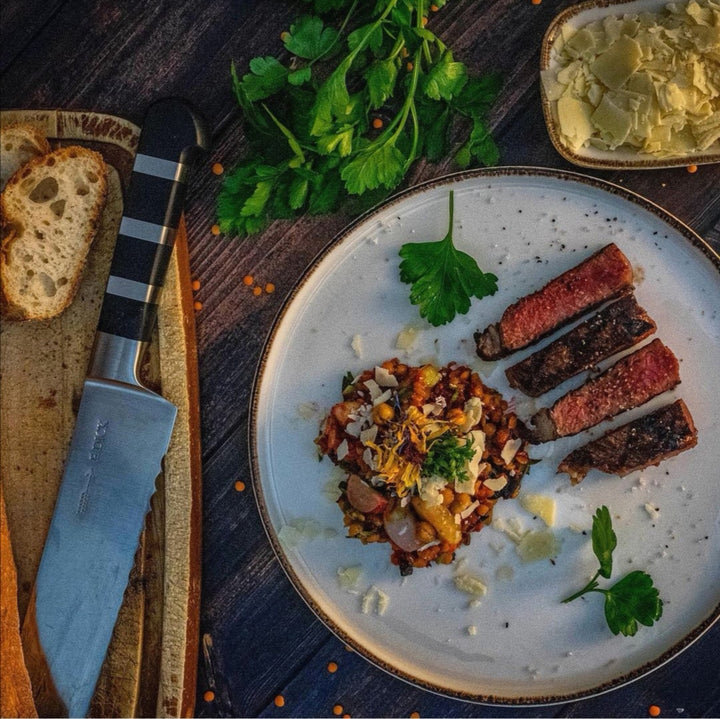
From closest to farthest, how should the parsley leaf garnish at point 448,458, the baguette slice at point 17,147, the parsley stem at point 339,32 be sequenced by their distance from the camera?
the parsley leaf garnish at point 448,458, the parsley stem at point 339,32, the baguette slice at point 17,147

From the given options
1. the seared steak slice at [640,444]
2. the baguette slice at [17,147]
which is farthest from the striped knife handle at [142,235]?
the seared steak slice at [640,444]

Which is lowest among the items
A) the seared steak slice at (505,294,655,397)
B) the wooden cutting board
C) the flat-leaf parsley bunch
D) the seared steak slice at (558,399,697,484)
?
the wooden cutting board

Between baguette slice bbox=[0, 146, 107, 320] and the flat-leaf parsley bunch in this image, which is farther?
baguette slice bbox=[0, 146, 107, 320]

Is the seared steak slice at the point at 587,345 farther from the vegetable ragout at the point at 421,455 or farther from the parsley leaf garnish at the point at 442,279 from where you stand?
the parsley leaf garnish at the point at 442,279

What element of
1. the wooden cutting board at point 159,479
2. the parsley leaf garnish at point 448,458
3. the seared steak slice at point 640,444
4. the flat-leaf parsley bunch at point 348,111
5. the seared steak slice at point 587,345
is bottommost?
the wooden cutting board at point 159,479

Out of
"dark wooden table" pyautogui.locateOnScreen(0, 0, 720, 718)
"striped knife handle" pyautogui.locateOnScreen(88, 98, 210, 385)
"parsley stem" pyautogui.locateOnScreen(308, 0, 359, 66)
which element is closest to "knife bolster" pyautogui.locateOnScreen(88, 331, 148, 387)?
"striped knife handle" pyautogui.locateOnScreen(88, 98, 210, 385)

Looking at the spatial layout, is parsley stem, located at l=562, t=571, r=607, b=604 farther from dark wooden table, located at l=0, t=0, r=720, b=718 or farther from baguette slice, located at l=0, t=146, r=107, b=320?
baguette slice, located at l=0, t=146, r=107, b=320
